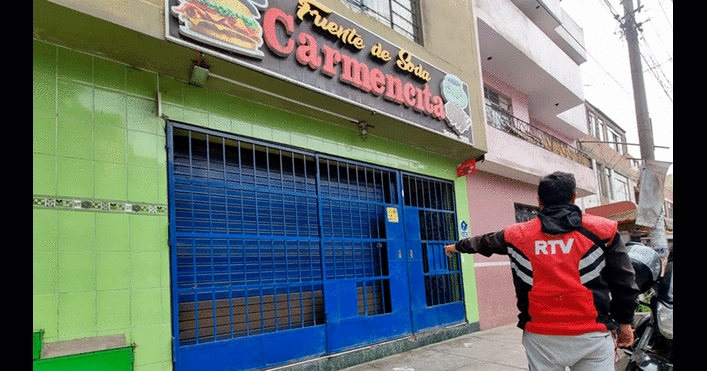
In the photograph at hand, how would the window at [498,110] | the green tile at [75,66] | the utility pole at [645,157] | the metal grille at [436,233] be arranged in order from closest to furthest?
the green tile at [75,66] → the metal grille at [436,233] → the utility pole at [645,157] → the window at [498,110]

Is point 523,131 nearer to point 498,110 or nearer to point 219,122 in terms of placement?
point 498,110

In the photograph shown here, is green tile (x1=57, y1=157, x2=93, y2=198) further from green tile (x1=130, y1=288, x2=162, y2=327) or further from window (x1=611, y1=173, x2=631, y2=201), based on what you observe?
window (x1=611, y1=173, x2=631, y2=201)

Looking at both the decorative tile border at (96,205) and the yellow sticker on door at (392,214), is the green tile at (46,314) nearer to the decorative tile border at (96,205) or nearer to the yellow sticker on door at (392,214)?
the decorative tile border at (96,205)

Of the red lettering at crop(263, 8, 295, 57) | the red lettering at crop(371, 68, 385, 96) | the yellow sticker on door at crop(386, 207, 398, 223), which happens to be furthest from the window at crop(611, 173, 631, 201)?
the red lettering at crop(263, 8, 295, 57)

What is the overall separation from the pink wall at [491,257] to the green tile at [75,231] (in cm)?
673

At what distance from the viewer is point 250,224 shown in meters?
5.03

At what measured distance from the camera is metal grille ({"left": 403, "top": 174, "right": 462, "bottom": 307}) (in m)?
7.24

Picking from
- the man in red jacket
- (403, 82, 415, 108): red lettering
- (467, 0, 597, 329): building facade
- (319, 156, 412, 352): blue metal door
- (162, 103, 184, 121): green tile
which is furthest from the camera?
(467, 0, 597, 329): building facade

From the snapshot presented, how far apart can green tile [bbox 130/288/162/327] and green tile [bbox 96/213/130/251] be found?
0.45 m

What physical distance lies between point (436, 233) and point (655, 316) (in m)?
4.65

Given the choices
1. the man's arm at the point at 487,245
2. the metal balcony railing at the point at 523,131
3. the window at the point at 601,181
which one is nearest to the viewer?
the man's arm at the point at 487,245

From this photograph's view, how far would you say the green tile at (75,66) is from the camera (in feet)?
12.4

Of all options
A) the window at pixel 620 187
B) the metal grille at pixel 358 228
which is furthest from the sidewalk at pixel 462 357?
the window at pixel 620 187
